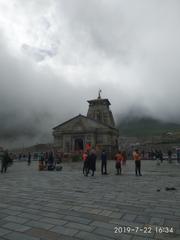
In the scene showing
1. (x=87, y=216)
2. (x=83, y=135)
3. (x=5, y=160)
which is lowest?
(x=87, y=216)

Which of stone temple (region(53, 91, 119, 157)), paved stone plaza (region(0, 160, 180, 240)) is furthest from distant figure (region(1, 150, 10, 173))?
stone temple (region(53, 91, 119, 157))

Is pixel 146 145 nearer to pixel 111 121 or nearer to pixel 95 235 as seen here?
pixel 111 121

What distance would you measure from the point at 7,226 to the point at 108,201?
3086mm

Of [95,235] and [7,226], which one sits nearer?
[95,235]

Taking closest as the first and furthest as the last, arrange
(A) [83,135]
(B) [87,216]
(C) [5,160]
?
1. (B) [87,216]
2. (C) [5,160]
3. (A) [83,135]

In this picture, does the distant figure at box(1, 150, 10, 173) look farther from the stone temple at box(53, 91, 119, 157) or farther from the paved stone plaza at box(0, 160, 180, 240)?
the stone temple at box(53, 91, 119, 157)

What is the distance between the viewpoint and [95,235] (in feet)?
12.3

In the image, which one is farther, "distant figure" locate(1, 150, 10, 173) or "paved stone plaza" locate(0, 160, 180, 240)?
"distant figure" locate(1, 150, 10, 173)

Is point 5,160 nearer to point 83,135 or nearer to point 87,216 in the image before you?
point 87,216

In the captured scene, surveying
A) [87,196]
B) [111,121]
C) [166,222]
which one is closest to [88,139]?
[111,121]

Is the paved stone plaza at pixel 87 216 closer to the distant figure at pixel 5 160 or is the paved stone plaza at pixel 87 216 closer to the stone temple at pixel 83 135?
the distant figure at pixel 5 160

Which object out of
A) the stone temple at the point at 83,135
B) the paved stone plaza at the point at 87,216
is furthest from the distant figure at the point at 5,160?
the stone temple at the point at 83,135

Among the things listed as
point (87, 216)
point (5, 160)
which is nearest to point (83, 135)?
point (5, 160)

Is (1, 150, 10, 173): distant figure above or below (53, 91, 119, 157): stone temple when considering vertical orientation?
below
